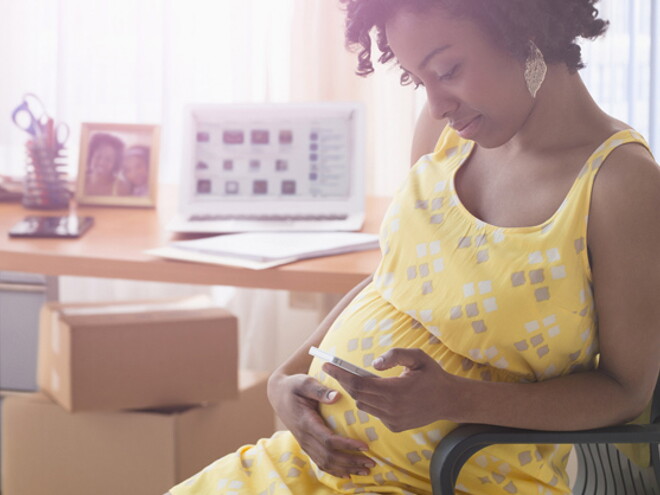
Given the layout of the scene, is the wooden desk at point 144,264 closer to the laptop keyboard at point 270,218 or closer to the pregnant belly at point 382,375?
the laptop keyboard at point 270,218

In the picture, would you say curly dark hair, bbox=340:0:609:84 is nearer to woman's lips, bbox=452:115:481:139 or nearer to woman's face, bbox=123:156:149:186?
woman's lips, bbox=452:115:481:139

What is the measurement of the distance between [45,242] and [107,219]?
0.81ft

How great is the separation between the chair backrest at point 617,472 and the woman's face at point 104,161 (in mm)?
1333

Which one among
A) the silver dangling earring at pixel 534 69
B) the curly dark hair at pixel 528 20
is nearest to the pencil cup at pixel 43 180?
the curly dark hair at pixel 528 20

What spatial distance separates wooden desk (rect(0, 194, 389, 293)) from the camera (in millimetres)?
1656

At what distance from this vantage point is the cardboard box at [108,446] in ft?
6.50

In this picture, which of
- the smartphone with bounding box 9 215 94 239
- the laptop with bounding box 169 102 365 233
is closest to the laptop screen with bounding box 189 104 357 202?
the laptop with bounding box 169 102 365 233

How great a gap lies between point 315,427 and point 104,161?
121 cm

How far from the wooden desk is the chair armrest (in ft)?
1.90

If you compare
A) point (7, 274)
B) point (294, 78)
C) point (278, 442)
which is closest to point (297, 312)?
point (294, 78)

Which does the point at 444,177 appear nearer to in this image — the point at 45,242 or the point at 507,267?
the point at 507,267

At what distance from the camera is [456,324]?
1166mm

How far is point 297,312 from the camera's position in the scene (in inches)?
113

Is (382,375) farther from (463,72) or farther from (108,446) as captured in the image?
(108,446)
